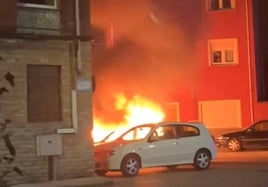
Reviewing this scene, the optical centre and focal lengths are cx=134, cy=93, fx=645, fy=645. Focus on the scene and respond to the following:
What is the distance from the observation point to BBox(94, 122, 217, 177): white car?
16.8 metres

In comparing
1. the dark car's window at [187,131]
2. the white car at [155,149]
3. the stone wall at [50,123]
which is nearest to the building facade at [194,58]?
the dark car's window at [187,131]

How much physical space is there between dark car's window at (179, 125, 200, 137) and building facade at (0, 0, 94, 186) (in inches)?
134

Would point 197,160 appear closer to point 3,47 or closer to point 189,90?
point 3,47

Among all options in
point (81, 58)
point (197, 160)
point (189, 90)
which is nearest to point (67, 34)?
point (81, 58)

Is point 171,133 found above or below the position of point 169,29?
below

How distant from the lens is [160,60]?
104 ft

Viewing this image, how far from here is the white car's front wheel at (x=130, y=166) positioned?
16.8 m

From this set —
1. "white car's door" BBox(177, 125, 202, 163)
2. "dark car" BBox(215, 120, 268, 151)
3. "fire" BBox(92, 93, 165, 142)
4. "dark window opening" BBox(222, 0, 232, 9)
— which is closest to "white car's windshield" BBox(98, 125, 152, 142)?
"white car's door" BBox(177, 125, 202, 163)

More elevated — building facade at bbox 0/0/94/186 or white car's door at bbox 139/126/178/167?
building facade at bbox 0/0/94/186

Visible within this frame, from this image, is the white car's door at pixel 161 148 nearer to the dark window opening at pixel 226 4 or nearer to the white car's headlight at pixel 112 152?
the white car's headlight at pixel 112 152

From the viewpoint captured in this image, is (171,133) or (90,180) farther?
(171,133)

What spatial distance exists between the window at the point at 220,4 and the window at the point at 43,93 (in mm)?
17729

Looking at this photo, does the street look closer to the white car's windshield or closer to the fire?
the white car's windshield

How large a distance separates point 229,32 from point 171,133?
46.9 ft
